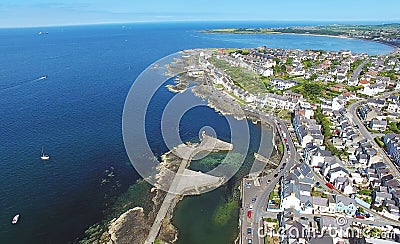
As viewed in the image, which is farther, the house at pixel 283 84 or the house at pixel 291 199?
the house at pixel 283 84

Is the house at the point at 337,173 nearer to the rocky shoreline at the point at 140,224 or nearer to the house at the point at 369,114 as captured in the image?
the rocky shoreline at the point at 140,224

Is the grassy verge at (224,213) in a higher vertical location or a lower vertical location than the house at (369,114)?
lower

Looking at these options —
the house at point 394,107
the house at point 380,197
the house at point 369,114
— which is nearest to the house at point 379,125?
the house at point 369,114

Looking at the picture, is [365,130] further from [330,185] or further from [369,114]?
[330,185]

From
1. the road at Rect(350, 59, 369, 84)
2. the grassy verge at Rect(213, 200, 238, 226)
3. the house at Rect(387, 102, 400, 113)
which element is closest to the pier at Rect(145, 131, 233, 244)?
the grassy verge at Rect(213, 200, 238, 226)

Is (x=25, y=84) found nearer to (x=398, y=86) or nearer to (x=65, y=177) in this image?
(x=65, y=177)

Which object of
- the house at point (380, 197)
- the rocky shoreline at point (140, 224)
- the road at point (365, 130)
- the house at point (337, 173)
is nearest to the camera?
the rocky shoreline at point (140, 224)

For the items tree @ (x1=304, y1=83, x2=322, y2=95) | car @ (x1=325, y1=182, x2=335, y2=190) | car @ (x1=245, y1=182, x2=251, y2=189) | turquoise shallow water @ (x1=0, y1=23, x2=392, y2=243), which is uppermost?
tree @ (x1=304, y1=83, x2=322, y2=95)

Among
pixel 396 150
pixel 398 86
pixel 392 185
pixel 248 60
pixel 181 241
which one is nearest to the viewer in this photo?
pixel 181 241

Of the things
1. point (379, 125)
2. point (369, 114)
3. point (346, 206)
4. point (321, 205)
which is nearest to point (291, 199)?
point (321, 205)

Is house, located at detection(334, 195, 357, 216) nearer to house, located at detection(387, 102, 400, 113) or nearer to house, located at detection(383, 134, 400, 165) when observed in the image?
house, located at detection(383, 134, 400, 165)

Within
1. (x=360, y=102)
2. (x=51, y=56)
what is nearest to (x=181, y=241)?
(x=360, y=102)
